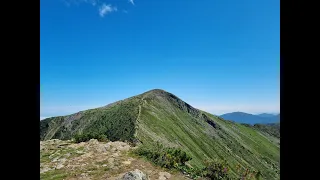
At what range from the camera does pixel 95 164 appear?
19.2 feet

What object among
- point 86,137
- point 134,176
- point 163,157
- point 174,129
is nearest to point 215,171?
point 163,157

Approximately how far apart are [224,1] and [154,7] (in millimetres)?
5585

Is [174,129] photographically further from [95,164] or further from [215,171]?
[95,164]

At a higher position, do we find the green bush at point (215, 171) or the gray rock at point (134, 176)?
the gray rock at point (134, 176)

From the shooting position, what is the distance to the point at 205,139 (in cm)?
2600

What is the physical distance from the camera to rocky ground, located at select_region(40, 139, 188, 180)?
5.21 meters

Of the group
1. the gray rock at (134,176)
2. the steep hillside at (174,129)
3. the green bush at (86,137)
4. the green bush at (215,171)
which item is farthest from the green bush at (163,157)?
the steep hillside at (174,129)

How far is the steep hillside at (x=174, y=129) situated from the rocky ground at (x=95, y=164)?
17.4ft

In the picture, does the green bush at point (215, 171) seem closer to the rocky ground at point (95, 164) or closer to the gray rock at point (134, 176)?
the rocky ground at point (95, 164)

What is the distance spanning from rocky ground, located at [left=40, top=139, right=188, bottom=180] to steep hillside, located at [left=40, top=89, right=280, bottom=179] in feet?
17.4

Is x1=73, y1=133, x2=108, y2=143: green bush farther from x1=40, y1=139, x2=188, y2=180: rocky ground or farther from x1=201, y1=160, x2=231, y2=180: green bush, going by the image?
x1=201, y1=160, x2=231, y2=180: green bush

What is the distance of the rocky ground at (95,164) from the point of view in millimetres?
5211

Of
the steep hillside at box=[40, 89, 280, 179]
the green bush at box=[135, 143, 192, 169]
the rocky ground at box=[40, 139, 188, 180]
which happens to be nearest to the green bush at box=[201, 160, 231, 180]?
the green bush at box=[135, 143, 192, 169]
